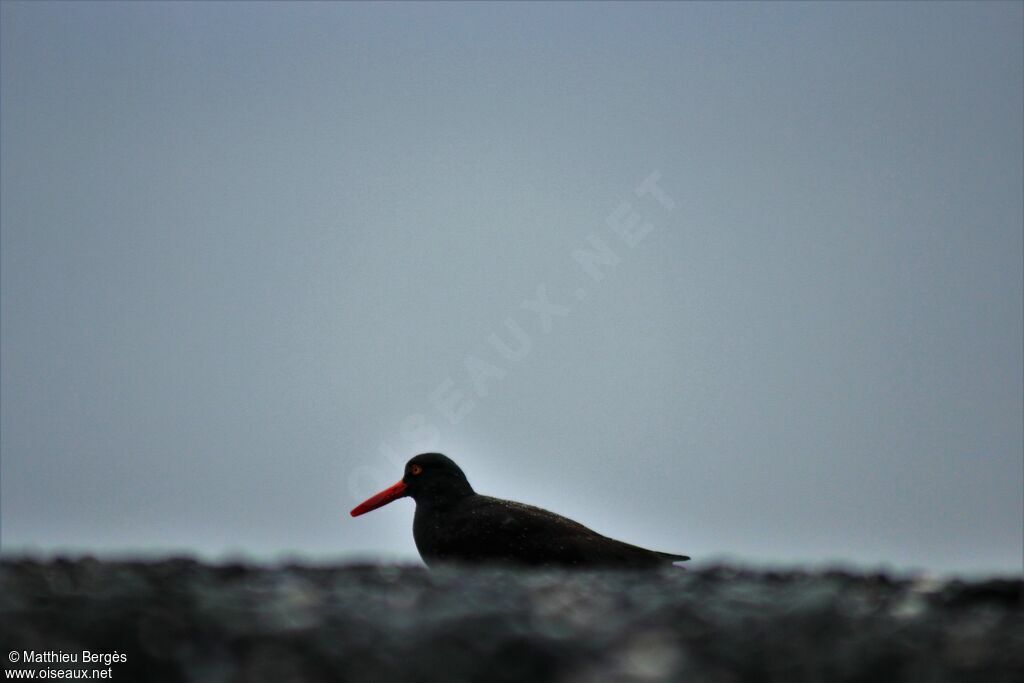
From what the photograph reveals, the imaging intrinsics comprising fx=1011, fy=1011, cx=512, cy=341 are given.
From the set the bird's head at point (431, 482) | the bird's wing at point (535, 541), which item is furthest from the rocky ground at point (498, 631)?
the bird's head at point (431, 482)

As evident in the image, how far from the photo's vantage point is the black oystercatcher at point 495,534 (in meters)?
9.67

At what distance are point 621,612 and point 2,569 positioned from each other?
4.25m

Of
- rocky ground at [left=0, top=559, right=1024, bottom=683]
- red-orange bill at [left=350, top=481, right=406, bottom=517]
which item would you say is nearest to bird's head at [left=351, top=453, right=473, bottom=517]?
red-orange bill at [left=350, top=481, right=406, bottom=517]

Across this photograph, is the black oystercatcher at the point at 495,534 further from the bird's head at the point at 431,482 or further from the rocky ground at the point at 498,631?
the rocky ground at the point at 498,631

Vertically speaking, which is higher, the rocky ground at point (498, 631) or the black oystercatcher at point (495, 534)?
the black oystercatcher at point (495, 534)

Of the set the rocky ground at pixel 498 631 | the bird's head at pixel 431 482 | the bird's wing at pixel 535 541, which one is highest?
the bird's head at pixel 431 482

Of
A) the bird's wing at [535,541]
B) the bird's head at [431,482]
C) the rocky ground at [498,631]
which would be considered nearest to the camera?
the rocky ground at [498,631]

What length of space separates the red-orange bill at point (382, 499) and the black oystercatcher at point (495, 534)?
44cm

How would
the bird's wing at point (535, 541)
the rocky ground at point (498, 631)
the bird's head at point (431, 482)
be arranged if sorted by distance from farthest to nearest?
the bird's head at point (431, 482), the bird's wing at point (535, 541), the rocky ground at point (498, 631)

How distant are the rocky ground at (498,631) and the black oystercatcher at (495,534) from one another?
381 centimetres

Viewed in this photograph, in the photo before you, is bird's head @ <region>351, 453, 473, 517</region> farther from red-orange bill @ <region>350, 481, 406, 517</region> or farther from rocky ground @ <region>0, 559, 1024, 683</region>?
rocky ground @ <region>0, 559, 1024, 683</region>

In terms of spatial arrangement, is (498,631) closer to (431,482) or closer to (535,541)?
(535,541)

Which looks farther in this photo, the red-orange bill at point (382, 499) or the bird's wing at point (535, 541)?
the red-orange bill at point (382, 499)

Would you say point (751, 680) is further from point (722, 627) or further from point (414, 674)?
point (414, 674)
